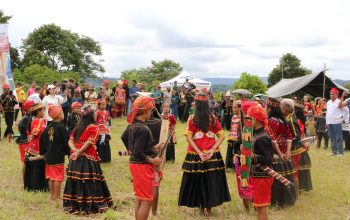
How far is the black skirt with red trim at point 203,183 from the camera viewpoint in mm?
6355

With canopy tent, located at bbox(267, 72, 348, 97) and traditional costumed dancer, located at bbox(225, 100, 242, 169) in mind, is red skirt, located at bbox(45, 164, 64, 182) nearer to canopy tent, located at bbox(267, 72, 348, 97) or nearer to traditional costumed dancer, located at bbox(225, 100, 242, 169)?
traditional costumed dancer, located at bbox(225, 100, 242, 169)

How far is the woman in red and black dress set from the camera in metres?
6.67

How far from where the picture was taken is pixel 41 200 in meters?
7.32

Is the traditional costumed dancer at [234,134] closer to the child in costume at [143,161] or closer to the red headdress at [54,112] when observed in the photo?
the child in costume at [143,161]

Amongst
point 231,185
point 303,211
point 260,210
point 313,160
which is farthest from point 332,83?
point 260,210

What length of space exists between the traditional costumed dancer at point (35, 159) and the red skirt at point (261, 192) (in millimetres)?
3991

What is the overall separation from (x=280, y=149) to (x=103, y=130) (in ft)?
16.7

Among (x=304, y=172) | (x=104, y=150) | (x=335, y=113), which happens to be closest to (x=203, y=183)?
(x=304, y=172)

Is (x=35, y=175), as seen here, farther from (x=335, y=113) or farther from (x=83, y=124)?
(x=335, y=113)

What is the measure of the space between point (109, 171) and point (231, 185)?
2994 millimetres

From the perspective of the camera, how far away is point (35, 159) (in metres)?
7.68

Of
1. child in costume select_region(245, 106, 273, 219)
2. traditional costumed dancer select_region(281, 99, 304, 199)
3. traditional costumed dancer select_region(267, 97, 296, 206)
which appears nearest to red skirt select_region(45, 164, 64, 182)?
child in costume select_region(245, 106, 273, 219)

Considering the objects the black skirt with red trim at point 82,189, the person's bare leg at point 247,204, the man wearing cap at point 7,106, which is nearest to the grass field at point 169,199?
the person's bare leg at point 247,204

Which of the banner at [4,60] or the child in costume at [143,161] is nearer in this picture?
the child in costume at [143,161]
